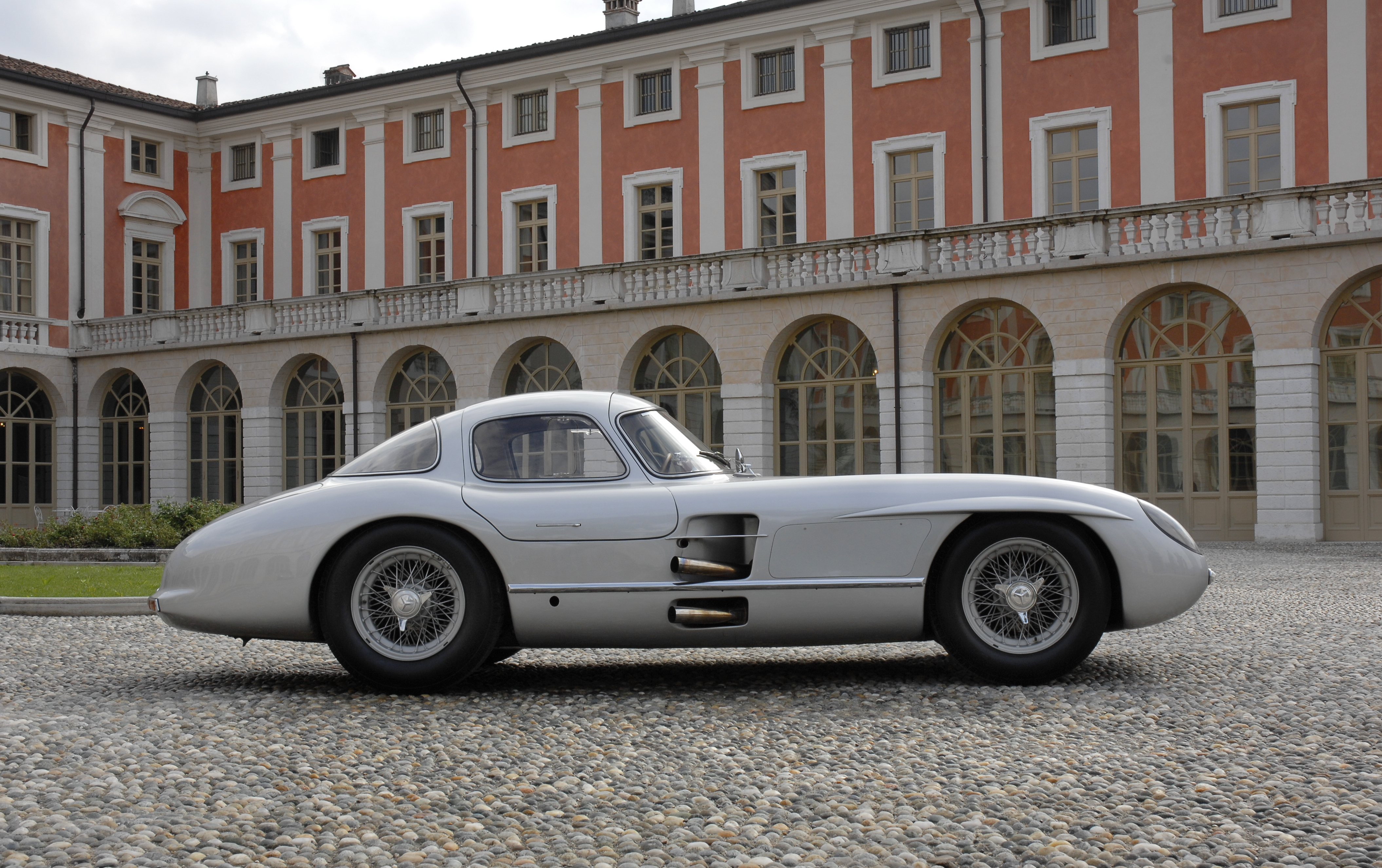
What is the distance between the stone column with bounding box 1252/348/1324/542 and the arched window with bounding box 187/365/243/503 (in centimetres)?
2274

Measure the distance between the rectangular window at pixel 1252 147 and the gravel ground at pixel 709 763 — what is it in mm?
17744

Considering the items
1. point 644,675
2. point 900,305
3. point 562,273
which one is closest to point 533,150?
point 562,273

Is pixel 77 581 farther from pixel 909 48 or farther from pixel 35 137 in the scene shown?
pixel 35 137

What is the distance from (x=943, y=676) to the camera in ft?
21.0

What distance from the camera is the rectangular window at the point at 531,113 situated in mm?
30750

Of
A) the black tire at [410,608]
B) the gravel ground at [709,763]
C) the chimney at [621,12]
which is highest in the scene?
the chimney at [621,12]

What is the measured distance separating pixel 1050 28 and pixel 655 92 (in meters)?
8.75

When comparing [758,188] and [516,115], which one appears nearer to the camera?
[758,188]

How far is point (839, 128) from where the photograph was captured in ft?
88.2

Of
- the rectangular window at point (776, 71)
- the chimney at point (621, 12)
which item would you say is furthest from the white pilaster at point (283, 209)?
the rectangular window at point (776, 71)

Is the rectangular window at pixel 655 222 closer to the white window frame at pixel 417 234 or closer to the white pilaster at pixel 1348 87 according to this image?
the white window frame at pixel 417 234

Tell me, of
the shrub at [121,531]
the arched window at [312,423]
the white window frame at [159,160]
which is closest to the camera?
the shrub at [121,531]

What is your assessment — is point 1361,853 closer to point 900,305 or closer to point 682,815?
point 682,815

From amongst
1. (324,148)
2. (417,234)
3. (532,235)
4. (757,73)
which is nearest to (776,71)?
(757,73)
